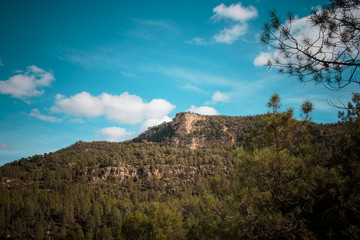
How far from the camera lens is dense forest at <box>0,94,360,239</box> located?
4.86 metres

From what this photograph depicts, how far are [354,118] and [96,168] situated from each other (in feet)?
270

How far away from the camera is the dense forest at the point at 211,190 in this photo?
16.0 feet

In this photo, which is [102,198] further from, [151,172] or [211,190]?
[211,190]

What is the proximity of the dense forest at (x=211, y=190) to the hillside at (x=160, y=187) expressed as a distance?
0.19 feet

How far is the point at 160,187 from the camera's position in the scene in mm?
70938

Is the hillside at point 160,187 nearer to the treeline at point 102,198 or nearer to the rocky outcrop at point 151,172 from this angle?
the treeline at point 102,198

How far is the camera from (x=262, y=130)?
809 centimetres

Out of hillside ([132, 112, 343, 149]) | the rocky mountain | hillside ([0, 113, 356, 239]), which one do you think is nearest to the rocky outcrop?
hillside ([0, 113, 356, 239])

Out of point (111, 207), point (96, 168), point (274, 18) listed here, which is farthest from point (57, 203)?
point (274, 18)

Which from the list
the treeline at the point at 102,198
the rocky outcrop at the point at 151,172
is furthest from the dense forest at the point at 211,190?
the rocky outcrop at the point at 151,172

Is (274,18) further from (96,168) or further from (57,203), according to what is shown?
(96,168)

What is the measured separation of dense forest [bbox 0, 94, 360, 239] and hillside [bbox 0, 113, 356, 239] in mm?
57

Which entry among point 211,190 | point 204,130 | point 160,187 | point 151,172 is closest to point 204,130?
point 204,130

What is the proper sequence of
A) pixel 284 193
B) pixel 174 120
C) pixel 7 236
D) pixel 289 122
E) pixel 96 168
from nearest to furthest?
pixel 284 193 < pixel 289 122 < pixel 7 236 < pixel 96 168 < pixel 174 120
